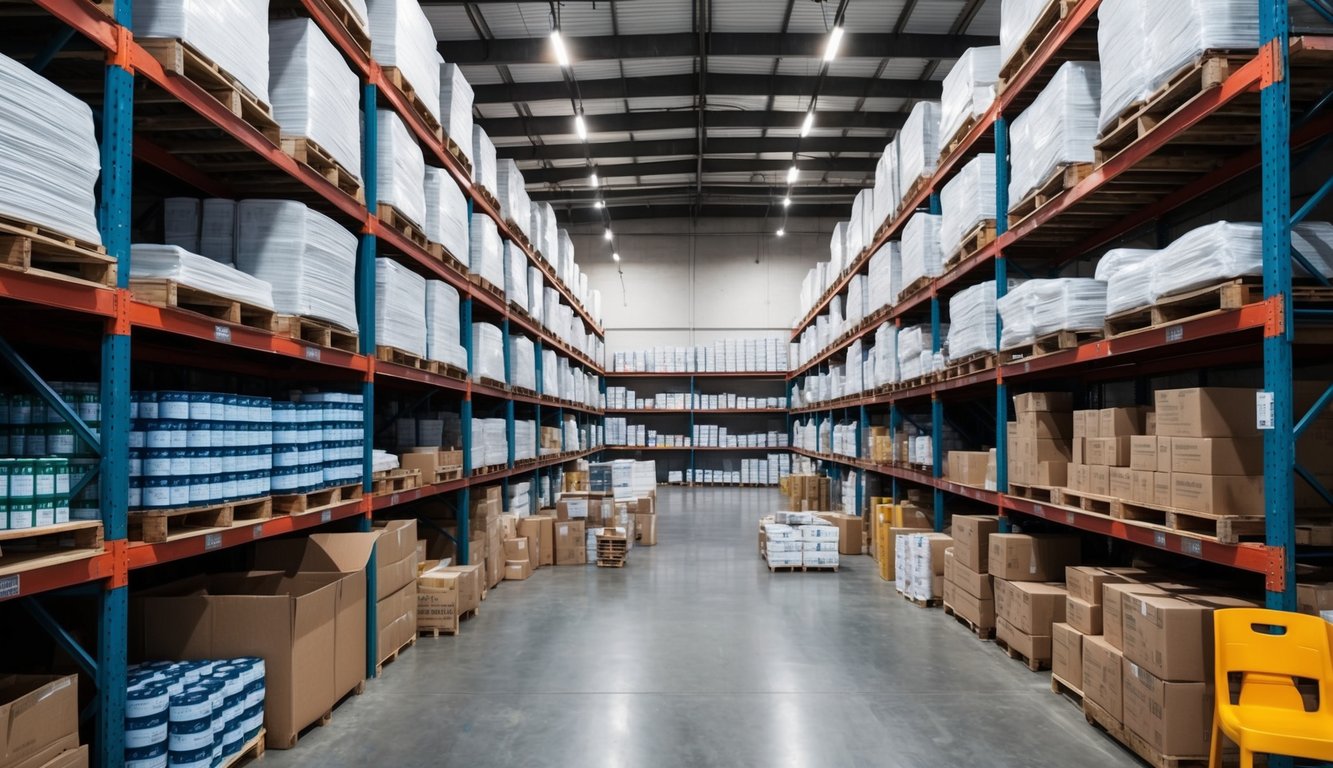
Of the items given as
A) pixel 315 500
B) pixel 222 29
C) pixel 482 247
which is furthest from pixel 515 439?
pixel 222 29

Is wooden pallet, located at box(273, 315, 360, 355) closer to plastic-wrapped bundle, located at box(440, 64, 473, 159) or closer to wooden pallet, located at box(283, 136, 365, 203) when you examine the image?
wooden pallet, located at box(283, 136, 365, 203)

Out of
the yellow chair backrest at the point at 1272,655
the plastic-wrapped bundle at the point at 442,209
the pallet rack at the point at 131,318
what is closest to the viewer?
the pallet rack at the point at 131,318

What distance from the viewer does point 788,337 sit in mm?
21703

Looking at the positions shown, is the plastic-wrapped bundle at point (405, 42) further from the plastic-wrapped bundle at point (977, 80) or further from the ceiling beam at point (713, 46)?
the ceiling beam at point (713, 46)

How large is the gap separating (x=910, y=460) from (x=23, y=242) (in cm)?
841

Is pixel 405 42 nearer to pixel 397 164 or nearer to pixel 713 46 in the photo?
pixel 397 164

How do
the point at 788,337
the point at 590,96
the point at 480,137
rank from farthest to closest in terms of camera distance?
the point at 788,337
the point at 590,96
the point at 480,137

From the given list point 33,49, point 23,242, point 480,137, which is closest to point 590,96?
point 480,137

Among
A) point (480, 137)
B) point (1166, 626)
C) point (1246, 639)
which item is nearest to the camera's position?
point (1246, 639)

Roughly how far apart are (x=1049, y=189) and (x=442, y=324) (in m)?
5.13

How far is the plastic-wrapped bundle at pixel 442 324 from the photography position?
6781 mm

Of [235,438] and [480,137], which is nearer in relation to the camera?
[235,438]

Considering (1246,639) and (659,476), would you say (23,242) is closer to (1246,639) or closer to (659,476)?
(1246,639)

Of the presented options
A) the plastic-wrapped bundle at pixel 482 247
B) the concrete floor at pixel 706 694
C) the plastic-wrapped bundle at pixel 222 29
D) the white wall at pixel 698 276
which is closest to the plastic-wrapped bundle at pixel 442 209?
the plastic-wrapped bundle at pixel 482 247
